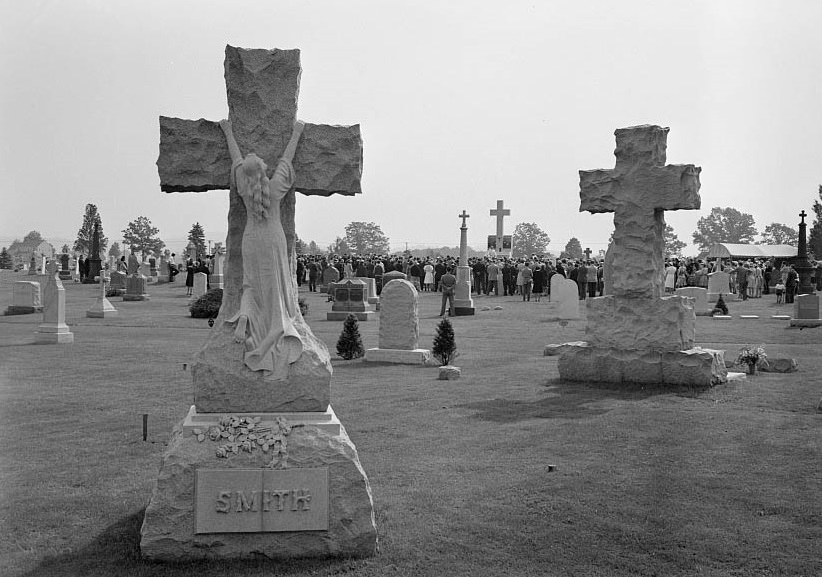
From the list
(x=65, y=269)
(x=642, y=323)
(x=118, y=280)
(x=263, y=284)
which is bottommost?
(x=642, y=323)

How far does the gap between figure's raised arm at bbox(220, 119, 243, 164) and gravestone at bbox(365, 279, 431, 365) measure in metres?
10.7

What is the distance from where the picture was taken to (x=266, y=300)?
19.3ft

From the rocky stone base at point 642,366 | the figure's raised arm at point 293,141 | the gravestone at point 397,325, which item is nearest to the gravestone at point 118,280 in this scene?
the gravestone at point 397,325

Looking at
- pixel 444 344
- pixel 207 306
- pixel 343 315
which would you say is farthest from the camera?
pixel 343 315

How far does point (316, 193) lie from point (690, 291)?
2430 centimetres

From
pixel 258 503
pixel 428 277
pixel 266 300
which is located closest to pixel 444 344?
pixel 266 300

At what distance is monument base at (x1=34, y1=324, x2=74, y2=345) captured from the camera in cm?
1933

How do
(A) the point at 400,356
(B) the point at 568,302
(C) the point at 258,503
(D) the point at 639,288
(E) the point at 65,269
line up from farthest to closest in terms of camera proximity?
1. (E) the point at 65,269
2. (B) the point at 568,302
3. (A) the point at 400,356
4. (D) the point at 639,288
5. (C) the point at 258,503

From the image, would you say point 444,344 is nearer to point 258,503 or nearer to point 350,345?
point 350,345

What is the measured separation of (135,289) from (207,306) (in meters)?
9.94

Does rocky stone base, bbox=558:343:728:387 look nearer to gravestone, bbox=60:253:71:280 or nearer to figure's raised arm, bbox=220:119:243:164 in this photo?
figure's raised arm, bbox=220:119:243:164

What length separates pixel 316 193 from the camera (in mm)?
6336

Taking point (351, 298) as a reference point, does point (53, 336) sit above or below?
below

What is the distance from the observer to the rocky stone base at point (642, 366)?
12500 millimetres
